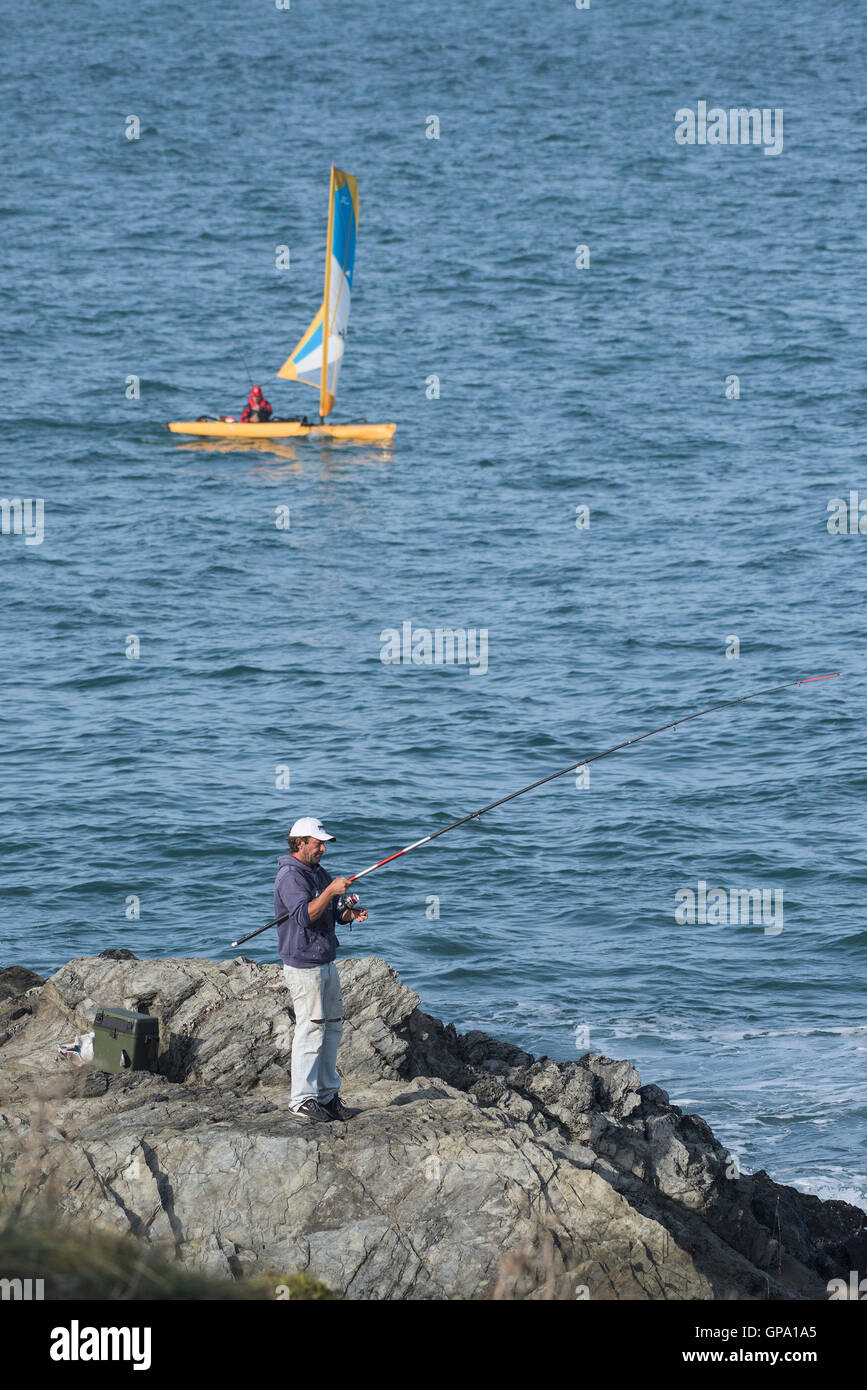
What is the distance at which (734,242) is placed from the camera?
221ft

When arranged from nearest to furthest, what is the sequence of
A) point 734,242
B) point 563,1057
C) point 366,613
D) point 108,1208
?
point 108,1208, point 563,1057, point 366,613, point 734,242

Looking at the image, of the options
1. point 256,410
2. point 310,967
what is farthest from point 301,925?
point 256,410

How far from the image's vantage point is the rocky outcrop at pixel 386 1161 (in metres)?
9.96

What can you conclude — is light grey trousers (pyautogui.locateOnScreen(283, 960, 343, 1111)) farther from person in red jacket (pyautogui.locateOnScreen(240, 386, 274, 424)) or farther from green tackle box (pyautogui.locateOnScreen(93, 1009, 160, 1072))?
person in red jacket (pyautogui.locateOnScreen(240, 386, 274, 424))

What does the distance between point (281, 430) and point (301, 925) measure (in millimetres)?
36769

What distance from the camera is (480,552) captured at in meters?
37.4

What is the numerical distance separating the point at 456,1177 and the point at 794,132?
79257 millimetres

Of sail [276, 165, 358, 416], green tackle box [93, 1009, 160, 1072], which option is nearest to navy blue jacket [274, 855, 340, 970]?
green tackle box [93, 1009, 160, 1072]

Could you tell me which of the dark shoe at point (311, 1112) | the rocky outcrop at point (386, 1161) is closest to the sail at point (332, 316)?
the rocky outcrop at point (386, 1161)

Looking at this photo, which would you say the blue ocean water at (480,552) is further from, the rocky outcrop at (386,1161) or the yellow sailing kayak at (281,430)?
the rocky outcrop at (386,1161)

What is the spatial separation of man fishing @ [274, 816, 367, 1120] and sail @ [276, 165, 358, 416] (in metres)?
36.7

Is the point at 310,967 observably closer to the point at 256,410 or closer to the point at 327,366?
the point at 256,410
